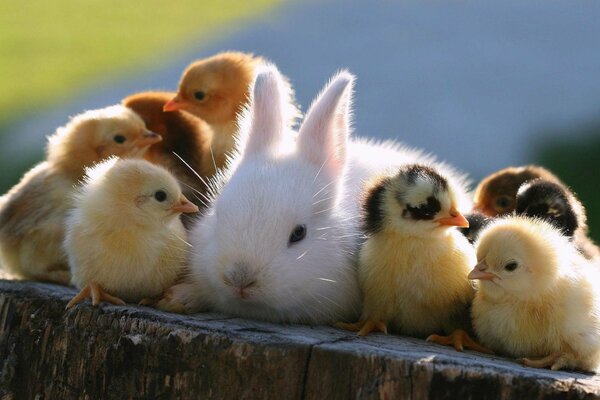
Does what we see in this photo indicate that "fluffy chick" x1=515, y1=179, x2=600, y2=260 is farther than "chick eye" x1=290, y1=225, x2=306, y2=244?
Yes

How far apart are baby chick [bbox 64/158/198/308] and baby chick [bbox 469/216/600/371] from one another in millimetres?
1592

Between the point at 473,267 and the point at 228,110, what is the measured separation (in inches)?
108

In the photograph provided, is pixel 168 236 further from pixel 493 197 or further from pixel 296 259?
pixel 493 197

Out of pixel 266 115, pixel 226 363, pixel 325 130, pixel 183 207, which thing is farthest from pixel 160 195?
pixel 226 363

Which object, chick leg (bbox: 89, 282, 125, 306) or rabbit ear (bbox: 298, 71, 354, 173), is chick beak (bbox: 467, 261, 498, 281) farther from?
chick leg (bbox: 89, 282, 125, 306)

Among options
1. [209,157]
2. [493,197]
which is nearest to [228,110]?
[209,157]

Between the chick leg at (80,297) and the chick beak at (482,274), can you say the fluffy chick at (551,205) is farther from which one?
the chick leg at (80,297)

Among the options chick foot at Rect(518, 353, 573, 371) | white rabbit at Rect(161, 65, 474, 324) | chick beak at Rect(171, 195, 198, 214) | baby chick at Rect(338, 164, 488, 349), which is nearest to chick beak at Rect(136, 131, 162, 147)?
white rabbit at Rect(161, 65, 474, 324)

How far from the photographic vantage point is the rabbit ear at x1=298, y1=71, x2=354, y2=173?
5246 mm

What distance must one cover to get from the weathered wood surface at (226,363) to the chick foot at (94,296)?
7cm

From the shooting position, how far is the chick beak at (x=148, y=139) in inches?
249

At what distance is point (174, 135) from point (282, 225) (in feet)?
7.52

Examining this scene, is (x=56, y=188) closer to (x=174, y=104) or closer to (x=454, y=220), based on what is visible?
(x=174, y=104)

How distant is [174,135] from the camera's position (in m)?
6.85
